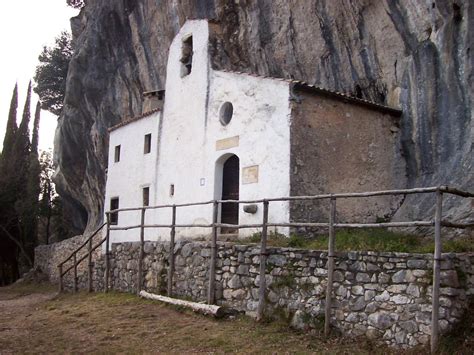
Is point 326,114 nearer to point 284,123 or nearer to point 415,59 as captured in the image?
point 284,123

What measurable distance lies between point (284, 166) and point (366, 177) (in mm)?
2496

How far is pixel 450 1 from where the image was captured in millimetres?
→ 11391

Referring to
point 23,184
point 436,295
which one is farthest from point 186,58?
point 23,184

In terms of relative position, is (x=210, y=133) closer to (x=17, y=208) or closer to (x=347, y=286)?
(x=347, y=286)

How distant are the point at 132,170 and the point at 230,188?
5452 mm

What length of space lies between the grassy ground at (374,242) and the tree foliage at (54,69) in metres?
27.0

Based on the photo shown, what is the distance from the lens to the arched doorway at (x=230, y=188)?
15.0 meters

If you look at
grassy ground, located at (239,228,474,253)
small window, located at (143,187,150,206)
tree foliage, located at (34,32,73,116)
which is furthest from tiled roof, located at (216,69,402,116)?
tree foliage, located at (34,32,73,116)

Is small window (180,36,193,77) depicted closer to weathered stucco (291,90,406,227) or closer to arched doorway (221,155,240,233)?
arched doorway (221,155,240,233)

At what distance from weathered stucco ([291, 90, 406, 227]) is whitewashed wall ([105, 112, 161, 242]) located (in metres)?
6.57

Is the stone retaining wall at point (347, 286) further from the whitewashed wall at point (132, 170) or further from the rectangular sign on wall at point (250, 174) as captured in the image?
the whitewashed wall at point (132, 170)

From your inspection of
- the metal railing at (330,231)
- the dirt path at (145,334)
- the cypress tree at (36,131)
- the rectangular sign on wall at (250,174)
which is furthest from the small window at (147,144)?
the cypress tree at (36,131)

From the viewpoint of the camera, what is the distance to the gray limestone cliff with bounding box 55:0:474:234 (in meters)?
11.8

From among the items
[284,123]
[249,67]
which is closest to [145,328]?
[284,123]
